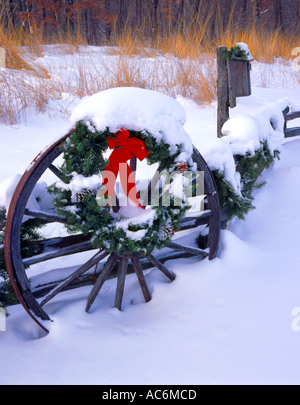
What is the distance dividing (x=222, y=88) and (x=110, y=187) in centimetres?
184

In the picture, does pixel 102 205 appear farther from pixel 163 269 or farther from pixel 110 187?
pixel 163 269

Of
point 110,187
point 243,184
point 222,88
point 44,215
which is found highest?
point 222,88

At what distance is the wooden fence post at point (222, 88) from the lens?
3.24 meters

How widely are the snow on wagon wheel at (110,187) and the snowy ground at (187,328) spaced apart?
157mm

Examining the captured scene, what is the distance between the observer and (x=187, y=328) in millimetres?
2041

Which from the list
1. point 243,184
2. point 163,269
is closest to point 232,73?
point 243,184

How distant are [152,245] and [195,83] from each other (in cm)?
466

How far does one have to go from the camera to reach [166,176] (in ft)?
6.91

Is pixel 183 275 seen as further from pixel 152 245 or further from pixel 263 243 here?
pixel 263 243

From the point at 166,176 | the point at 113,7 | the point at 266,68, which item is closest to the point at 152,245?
the point at 166,176

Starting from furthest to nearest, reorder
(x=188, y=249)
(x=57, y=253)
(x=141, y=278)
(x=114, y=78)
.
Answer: (x=114, y=78)
(x=188, y=249)
(x=141, y=278)
(x=57, y=253)

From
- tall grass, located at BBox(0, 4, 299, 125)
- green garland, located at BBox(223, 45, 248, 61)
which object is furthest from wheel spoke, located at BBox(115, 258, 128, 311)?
tall grass, located at BBox(0, 4, 299, 125)

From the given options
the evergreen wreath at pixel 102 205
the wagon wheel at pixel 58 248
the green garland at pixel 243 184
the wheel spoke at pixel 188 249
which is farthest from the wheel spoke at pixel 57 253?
the green garland at pixel 243 184

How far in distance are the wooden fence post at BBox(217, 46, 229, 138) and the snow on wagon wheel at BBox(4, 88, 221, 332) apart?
4.37 feet
